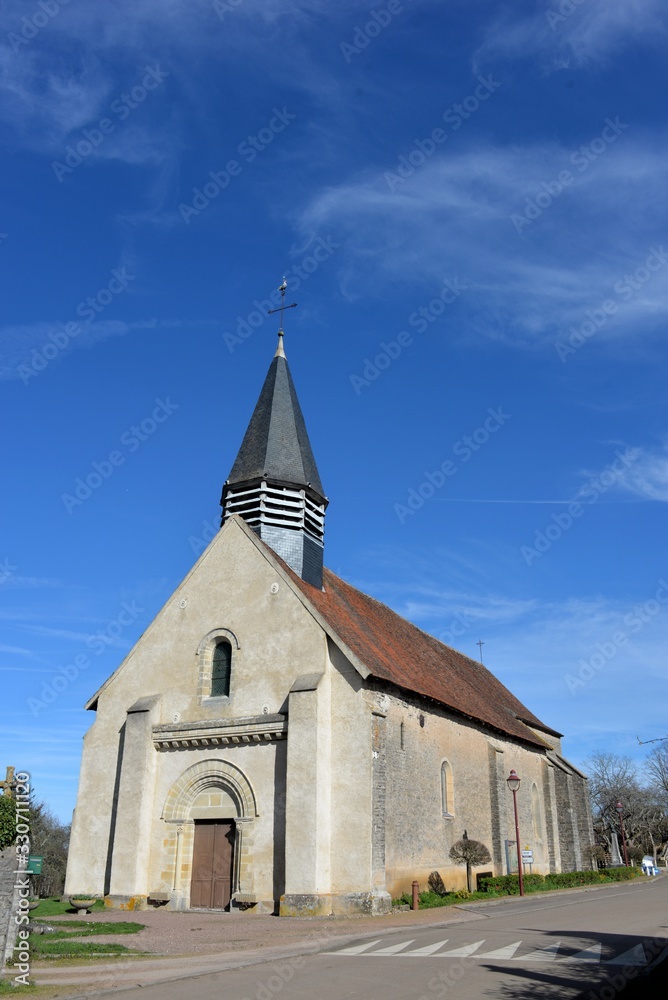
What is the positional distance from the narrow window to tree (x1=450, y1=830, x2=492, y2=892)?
823cm

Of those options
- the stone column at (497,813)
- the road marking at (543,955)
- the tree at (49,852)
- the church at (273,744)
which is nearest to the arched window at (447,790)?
the church at (273,744)

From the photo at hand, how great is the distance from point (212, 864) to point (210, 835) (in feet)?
2.28

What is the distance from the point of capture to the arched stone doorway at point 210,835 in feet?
65.6

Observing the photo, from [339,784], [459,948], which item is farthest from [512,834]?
[459,948]

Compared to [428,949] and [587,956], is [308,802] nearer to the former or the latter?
[428,949]

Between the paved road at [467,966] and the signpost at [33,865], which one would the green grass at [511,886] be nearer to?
the paved road at [467,966]

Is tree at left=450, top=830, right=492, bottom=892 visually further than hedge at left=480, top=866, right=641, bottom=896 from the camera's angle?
No

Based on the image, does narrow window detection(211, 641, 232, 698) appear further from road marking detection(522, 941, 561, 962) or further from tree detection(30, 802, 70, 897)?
tree detection(30, 802, 70, 897)

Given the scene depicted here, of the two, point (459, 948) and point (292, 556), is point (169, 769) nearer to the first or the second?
point (292, 556)

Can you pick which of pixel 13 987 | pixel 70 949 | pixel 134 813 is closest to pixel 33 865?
pixel 13 987

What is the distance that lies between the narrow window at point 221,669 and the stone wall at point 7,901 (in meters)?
11.6

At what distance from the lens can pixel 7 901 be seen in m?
10.2

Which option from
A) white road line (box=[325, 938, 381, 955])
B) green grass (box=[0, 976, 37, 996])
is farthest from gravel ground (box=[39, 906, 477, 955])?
green grass (box=[0, 976, 37, 996])

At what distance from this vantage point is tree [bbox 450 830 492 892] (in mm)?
23125
